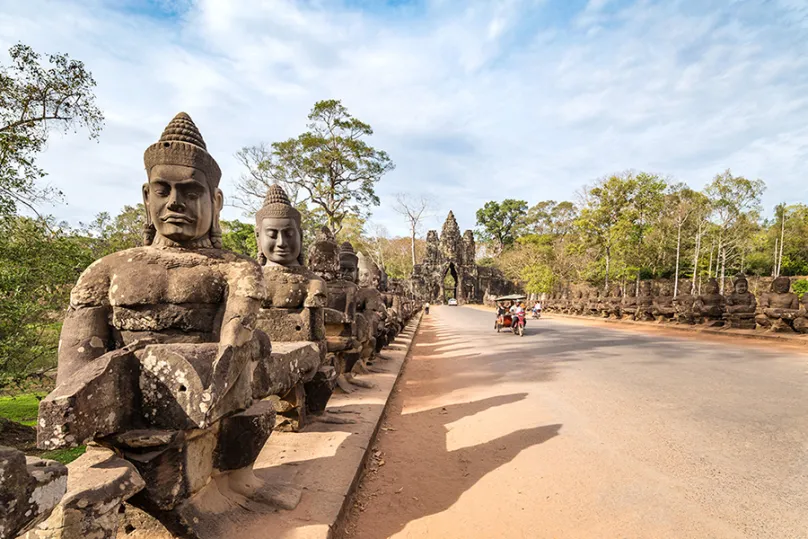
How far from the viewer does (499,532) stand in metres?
2.29

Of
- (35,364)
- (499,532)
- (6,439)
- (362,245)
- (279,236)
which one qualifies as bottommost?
(6,439)

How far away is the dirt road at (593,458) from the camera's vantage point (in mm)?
Result: 2400

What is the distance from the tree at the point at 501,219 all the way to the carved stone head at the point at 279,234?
57750 mm

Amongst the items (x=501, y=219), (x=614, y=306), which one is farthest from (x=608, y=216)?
(x=501, y=219)

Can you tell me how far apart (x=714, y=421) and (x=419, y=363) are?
5.27 metres

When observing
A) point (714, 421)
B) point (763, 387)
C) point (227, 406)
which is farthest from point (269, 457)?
point (763, 387)

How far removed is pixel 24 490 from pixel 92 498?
0.39 meters

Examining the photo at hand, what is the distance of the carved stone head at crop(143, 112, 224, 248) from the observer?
2.22m

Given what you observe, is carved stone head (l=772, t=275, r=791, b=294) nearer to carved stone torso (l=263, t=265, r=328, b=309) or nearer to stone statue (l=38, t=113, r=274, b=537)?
carved stone torso (l=263, t=265, r=328, b=309)

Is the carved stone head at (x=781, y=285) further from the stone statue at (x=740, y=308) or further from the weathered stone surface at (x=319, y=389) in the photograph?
the weathered stone surface at (x=319, y=389)

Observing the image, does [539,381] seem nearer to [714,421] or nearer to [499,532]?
[714,421]

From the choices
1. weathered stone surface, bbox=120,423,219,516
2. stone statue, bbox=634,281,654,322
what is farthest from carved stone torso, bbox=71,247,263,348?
stone statue, bbox=634,281,654,322

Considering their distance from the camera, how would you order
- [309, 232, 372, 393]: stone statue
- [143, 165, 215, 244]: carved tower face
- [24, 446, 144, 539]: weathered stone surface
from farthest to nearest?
1. [309, 232, 372, 393]: stone statue
2. [143, 165, 215, 244]: carved tower face
3. [24, 446, 144, 539]: weathered stone surface

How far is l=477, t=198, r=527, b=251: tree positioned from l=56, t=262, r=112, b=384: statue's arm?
5978 cm
